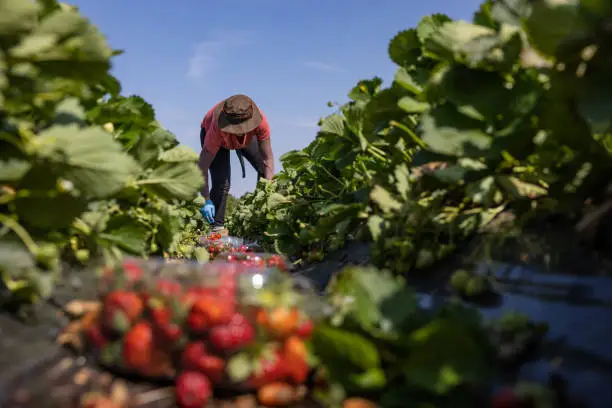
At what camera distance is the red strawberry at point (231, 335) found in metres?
1.05

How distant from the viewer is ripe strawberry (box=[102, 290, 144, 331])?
44.5 inches

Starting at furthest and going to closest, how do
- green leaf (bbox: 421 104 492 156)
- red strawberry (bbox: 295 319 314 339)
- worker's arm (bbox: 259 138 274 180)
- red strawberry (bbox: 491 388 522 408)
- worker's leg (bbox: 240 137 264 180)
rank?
1. worker's leg (bbox: 240 137 264 180)
2. worker's arm (bbox: 259 138 274 180)
3. green leaf (bbox: 421 104 492 156)
4. red strawberry (bbox: 295 319 314 339)
5. red strawberry (bbox: 491 388 522 408)

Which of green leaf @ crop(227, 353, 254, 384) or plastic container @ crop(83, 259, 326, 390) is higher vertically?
plastic container @ crop(83, 259, 326, 390)

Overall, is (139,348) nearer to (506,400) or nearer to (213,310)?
(213,310)

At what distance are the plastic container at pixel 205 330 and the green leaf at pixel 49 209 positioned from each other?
33 centimetres

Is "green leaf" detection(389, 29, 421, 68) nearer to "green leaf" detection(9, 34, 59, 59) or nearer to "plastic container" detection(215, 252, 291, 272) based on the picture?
"plastic container" detection(215, 252, 291, 272)

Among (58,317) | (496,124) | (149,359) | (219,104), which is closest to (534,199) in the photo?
(496,124)

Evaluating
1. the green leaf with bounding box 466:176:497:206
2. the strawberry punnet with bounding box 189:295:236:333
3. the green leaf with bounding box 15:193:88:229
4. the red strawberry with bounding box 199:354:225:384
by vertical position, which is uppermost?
the green leaf with bounding box 15:193:88:229

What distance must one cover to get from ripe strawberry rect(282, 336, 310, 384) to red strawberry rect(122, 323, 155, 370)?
10.9 inches

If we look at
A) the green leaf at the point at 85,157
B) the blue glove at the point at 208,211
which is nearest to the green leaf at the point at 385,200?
the green leaf at the point at 85,157

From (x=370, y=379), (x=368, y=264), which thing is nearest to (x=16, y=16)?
(x=370, y=379)

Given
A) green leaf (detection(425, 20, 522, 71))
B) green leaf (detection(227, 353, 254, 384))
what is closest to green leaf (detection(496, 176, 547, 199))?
green leaf (detection(425, 20, 522, 71))

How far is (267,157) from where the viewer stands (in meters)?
7.91

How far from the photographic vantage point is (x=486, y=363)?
977 millimetres
